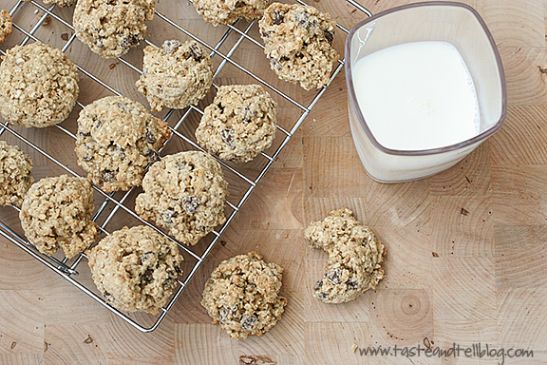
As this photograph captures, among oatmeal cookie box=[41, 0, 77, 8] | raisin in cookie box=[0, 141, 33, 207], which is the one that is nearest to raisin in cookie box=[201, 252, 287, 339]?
raisin in cookie box=[0, 141, 33, 207]

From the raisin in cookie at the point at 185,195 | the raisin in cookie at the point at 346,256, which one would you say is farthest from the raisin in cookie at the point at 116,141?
the raisin in cookie at the point at 346,256

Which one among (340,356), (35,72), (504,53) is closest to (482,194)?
(504,53)

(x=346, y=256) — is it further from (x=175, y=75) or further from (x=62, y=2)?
(x=62, y=2)

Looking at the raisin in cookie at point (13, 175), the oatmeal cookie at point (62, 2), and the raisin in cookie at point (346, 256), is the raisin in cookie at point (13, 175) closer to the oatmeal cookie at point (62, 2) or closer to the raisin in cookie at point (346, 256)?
the oatmeal cookie at point (62, 2)

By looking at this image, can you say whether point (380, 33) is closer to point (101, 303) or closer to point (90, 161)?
point (90, 161)

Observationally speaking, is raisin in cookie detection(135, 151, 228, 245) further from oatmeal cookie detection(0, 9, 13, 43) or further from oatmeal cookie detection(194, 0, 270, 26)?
oatmeal cookie detection(0, 9, 13, 43)
